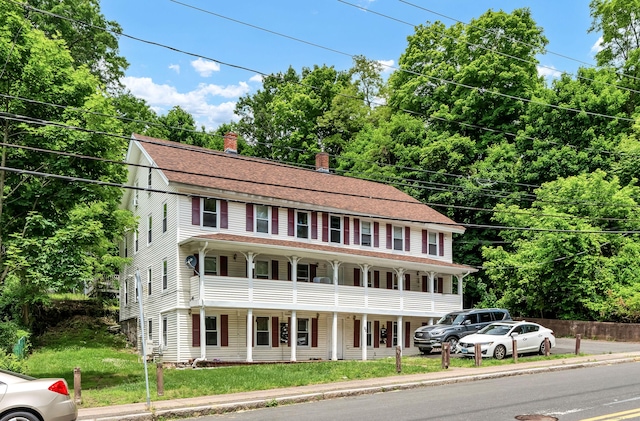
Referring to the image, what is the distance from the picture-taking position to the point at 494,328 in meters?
25.9

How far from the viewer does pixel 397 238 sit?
119 ft

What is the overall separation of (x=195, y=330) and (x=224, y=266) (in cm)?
338

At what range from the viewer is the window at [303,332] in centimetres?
3173

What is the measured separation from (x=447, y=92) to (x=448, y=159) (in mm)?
8889

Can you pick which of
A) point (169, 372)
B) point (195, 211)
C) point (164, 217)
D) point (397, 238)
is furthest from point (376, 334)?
point (169, 372)

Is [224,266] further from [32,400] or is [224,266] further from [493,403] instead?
[32,400]

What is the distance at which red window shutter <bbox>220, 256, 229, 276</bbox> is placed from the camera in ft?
97.9

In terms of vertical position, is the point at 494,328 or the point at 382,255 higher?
the point at 382,255

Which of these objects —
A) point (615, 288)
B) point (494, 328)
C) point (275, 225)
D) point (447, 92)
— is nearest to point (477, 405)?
point (494, 328)

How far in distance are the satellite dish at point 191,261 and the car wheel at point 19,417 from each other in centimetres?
1795

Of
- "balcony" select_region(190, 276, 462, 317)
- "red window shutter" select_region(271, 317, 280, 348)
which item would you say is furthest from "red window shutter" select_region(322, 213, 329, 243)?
"red window shutter" select_region(271, 317, 280, 348)

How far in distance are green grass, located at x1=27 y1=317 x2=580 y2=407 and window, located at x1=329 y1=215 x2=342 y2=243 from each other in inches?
378

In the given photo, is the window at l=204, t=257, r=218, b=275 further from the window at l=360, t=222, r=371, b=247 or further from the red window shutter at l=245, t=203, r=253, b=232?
the window at l=360, t=222, r=371, b=247

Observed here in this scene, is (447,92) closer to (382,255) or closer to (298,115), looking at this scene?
(298,115)
